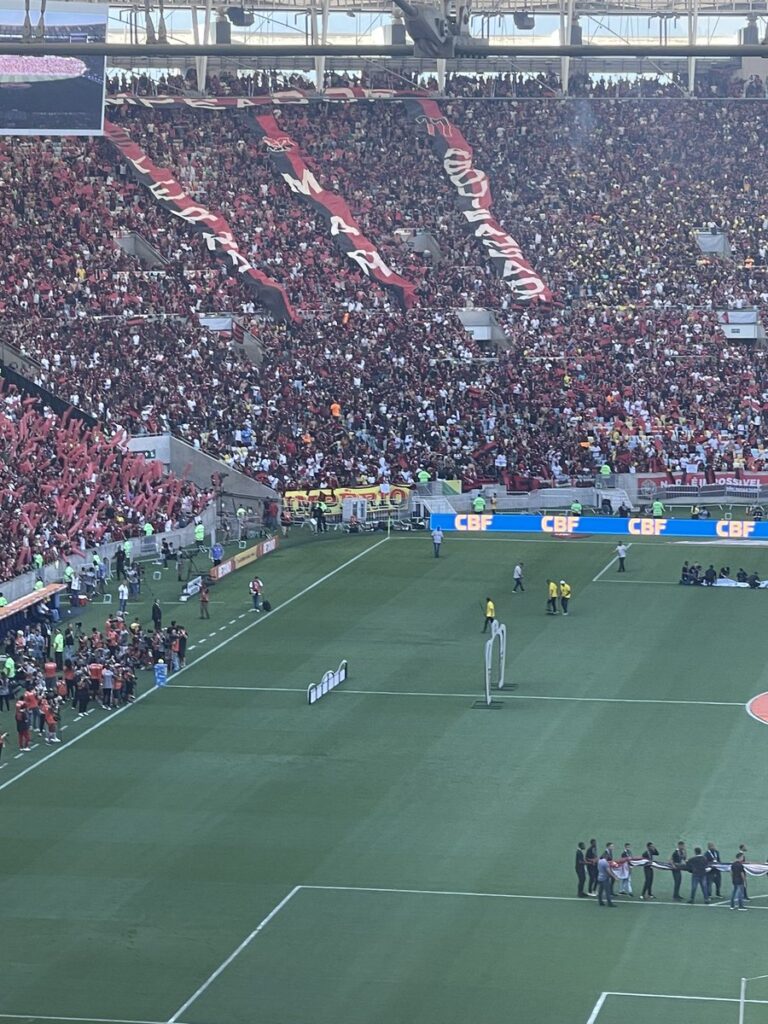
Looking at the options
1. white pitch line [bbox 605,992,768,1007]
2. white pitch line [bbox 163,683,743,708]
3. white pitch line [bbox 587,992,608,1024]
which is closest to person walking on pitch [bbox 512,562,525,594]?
white pitch line [bbox 163,683,743,708]

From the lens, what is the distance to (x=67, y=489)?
71.9 m

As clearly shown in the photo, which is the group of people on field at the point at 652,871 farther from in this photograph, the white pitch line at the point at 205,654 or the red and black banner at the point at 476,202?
the red and black banner at the point at 476,202

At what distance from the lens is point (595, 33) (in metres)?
107

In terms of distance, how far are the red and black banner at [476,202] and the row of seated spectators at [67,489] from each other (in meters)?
25.3

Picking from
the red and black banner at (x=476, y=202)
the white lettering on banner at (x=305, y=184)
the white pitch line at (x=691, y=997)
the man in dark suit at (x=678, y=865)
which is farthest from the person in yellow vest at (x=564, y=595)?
the white lettering on banner at (x=305, y=184)

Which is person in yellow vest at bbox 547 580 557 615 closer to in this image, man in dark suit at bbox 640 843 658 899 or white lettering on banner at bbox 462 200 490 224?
man in dark suit at bbox 640 843 658 899

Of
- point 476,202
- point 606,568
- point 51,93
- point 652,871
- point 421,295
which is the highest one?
point 51,93

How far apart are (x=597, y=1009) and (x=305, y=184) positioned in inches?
2736

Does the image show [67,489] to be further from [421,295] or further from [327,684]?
[421,295]

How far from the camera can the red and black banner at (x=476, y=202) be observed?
3853 inches

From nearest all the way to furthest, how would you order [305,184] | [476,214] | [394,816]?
[394,816], [305,184], [476,214]

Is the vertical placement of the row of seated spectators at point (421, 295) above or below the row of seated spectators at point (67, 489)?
above

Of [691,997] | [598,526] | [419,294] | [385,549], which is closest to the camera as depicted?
[691,997]

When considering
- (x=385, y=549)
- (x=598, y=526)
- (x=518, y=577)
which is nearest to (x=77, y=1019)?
(x=518, y=577)
